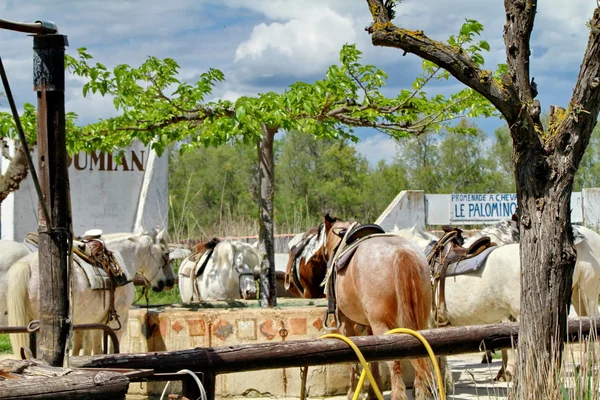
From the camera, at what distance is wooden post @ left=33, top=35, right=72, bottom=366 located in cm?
345

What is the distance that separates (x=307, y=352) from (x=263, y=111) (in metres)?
5.74

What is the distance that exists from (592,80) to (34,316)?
6515mm

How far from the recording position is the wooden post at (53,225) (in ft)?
11.3

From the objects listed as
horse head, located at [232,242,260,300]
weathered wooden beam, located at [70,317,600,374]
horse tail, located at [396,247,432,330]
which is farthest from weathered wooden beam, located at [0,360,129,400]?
horse head, located at [232,242,260,300]

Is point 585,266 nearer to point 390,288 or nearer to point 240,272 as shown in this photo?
point 390,288

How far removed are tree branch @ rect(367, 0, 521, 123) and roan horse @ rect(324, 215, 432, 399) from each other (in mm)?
3594

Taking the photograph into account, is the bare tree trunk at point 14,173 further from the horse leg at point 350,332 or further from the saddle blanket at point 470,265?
the saddle blanket at point 470,265

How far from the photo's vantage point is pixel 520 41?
14.3 feet

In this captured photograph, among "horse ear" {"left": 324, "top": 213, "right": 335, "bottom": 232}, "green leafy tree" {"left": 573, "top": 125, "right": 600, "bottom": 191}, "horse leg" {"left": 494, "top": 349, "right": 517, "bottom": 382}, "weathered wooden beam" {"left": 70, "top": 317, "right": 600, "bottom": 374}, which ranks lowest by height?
"horse leg" {"left": 494, "top": 349, "right": 517, "bottom": 382}

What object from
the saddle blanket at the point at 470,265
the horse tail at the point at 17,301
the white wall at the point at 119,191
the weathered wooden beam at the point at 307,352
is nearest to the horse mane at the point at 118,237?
the horse tail at the point at 17,301

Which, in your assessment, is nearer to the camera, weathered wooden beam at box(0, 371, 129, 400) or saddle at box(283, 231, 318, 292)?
weathered wooden beam at box(0, 371, 129, 400)

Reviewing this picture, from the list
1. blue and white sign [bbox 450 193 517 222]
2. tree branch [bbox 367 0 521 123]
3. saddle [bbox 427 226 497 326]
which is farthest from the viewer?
blue and white sign [bbox 450 193 517 222]

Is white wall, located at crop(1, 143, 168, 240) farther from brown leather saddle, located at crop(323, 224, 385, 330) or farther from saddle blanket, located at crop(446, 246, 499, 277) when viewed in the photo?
brown leather saddle, located at crop(323, 224, 385, 330)

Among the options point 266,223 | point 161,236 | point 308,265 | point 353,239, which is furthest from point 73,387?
point 161,236
